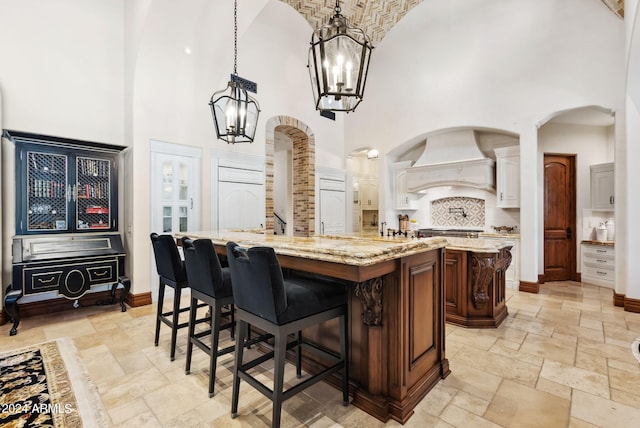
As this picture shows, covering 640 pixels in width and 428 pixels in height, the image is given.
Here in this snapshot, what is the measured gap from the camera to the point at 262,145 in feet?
18.3

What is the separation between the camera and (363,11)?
18.3ft

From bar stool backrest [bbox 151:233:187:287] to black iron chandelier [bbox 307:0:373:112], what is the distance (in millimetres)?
1717

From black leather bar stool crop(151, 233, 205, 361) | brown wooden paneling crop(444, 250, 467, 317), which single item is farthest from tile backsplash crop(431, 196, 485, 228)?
black leather bar stool crop(151, 233, 205, 361)

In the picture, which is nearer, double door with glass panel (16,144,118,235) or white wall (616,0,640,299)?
double door with glass panel (16,144,118,235)

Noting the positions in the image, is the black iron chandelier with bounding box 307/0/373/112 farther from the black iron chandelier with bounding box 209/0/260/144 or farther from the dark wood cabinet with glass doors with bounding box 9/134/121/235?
the dark wood cabinet with glass doors with bounding box 9/134/121/235

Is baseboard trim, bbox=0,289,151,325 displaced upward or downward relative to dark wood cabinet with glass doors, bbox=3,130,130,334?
downward

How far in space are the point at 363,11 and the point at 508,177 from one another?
13.1 feet

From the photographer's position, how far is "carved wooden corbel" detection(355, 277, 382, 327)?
1.75 metres

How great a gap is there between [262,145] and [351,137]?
2.54 metres

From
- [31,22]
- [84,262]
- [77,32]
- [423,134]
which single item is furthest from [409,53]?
[84,262]

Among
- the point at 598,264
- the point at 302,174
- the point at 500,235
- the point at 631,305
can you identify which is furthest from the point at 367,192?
the point at 631,305

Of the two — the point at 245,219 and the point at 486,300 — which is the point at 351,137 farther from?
the point at 486,300

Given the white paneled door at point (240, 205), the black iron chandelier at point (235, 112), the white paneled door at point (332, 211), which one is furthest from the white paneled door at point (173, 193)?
the white paneled door at point (332, 211)

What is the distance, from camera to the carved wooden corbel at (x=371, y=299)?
69.1 inches
